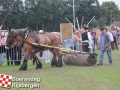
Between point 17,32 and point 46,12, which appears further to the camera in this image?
point 46,12

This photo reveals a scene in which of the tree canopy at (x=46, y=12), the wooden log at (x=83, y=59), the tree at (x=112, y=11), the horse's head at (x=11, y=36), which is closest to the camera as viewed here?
the horse's head at (x=11, y=36)

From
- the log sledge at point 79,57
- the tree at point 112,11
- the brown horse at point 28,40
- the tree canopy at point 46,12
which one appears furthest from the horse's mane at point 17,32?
the tree at point 112,11

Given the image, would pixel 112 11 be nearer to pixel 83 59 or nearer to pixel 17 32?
pixel 83 59

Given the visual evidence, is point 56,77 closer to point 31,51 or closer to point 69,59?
point 31,51

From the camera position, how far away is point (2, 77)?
8.12 metres

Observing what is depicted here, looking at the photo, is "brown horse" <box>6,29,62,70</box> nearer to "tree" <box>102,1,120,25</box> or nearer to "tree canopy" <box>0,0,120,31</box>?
"tree canopy" <box>0,0,120,31</box>

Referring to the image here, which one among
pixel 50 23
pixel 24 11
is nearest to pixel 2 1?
pixel 24 11

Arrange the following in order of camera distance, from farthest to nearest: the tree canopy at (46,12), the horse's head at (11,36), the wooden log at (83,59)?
the tree canopy at (46,12), the wooden log at (83,59), the horse's head at (11,36)

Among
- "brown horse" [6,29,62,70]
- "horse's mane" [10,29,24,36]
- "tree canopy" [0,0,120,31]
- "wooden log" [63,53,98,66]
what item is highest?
"tree canopy" [0,0,120,31]

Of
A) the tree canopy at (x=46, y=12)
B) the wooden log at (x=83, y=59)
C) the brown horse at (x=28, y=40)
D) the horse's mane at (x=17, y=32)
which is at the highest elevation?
the tree canopy at (x=46, y=12)

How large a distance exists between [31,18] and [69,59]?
54.3 metres

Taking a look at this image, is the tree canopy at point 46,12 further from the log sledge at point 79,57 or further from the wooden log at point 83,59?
the wooden log at point 83,59

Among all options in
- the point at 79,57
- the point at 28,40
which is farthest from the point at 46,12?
the point at 28,40

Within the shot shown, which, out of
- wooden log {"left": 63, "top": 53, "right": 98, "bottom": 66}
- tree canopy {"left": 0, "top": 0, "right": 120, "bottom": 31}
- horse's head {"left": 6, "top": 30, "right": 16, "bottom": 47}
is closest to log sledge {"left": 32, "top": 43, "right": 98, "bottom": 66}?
wooden log {"left": 63, "top": 53, "right": 98, "bottom": 66}
